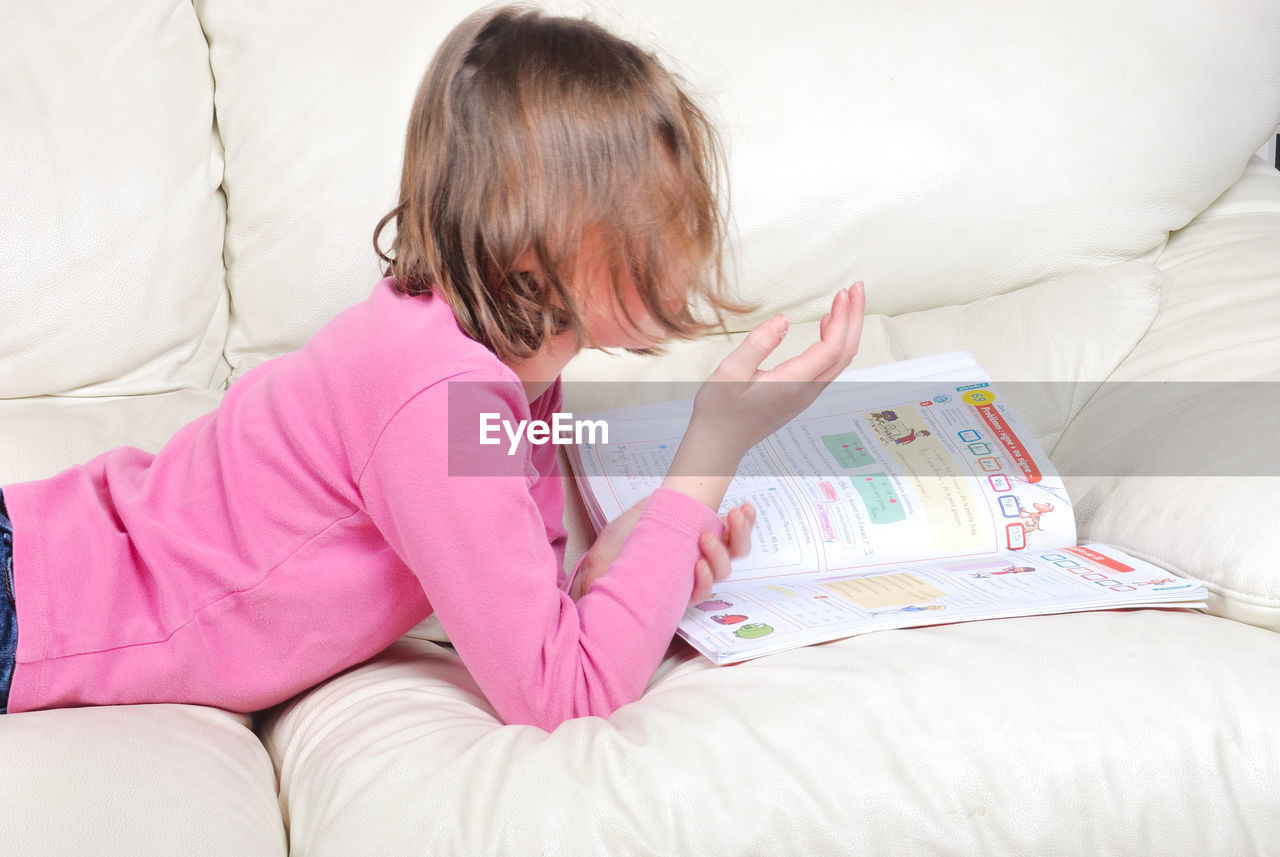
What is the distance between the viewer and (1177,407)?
1.01 meters

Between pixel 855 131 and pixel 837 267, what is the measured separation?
149 millimetres

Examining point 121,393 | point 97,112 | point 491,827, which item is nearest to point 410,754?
point 491,827

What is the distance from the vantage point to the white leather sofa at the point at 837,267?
0.69 meters

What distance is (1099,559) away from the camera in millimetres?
886

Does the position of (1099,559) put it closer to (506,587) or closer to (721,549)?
(721,549)

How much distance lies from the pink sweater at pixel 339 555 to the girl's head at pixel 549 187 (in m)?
0.05

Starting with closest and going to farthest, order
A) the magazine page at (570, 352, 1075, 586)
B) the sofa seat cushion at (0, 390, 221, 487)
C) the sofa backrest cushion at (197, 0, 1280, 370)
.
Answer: the magazine page at (570, 352, 1075, 586) < the sofa seat cushion at (0, 390, 221, 487) < the sofa backrest cushion at (197, 0, 1280, 370)

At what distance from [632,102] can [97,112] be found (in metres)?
0.69

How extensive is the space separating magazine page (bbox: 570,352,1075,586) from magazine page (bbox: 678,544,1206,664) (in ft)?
0.08

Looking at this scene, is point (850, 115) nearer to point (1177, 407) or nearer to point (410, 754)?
point (1177, 407)

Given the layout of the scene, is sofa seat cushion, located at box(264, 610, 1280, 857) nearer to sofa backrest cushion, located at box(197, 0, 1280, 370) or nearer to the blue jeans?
the blue jeans

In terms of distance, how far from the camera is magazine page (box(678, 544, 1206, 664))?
77 centimetres

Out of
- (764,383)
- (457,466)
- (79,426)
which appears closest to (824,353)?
(764,383)
